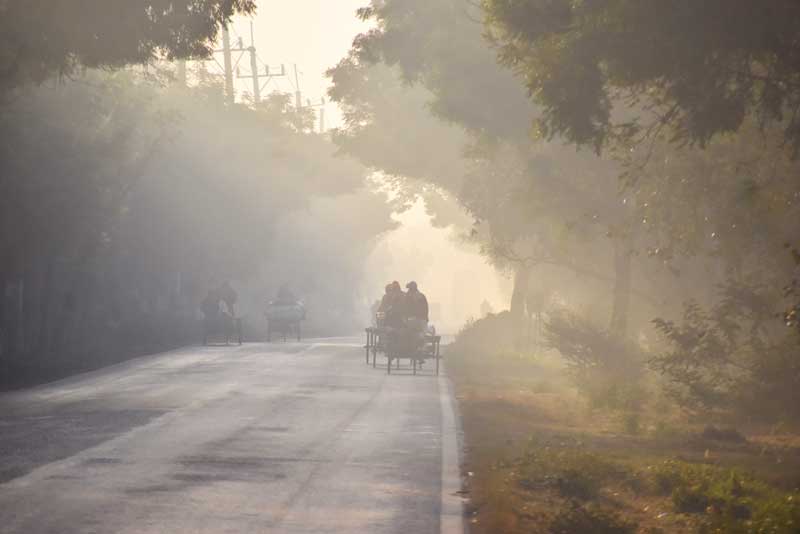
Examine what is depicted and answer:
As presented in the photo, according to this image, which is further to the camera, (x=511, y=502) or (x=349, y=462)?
(x=349, y=462)

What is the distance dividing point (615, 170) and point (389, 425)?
1363 cm

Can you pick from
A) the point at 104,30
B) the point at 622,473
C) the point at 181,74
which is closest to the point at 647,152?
the point at 104,30

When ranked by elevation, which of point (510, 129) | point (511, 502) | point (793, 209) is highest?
point (510, 129)

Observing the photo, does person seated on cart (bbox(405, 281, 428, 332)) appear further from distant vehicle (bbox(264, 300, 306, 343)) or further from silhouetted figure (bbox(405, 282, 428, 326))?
distant vehicle (bbox(264, 300, 306, 343))

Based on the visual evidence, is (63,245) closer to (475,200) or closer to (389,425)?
(475,200)

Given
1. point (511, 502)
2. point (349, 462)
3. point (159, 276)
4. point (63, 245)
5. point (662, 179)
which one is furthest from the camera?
point (159, 276)

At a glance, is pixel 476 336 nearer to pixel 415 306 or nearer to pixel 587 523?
pixel 415 306

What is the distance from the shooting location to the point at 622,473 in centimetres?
1453

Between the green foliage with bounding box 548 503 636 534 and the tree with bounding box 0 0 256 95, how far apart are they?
11.9m

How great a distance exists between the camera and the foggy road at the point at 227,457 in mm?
11391

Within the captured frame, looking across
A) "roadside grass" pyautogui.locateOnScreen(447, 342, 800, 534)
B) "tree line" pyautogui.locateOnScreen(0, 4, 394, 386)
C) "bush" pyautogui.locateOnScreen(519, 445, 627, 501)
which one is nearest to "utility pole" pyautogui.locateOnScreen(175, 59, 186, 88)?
"tree line" pyautogui.locateOnScreen(0, 4, 394, 386)

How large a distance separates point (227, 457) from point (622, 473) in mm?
4196

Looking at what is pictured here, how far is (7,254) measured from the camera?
37.4 metres

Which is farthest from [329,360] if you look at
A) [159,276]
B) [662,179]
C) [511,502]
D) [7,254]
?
[159,276]
